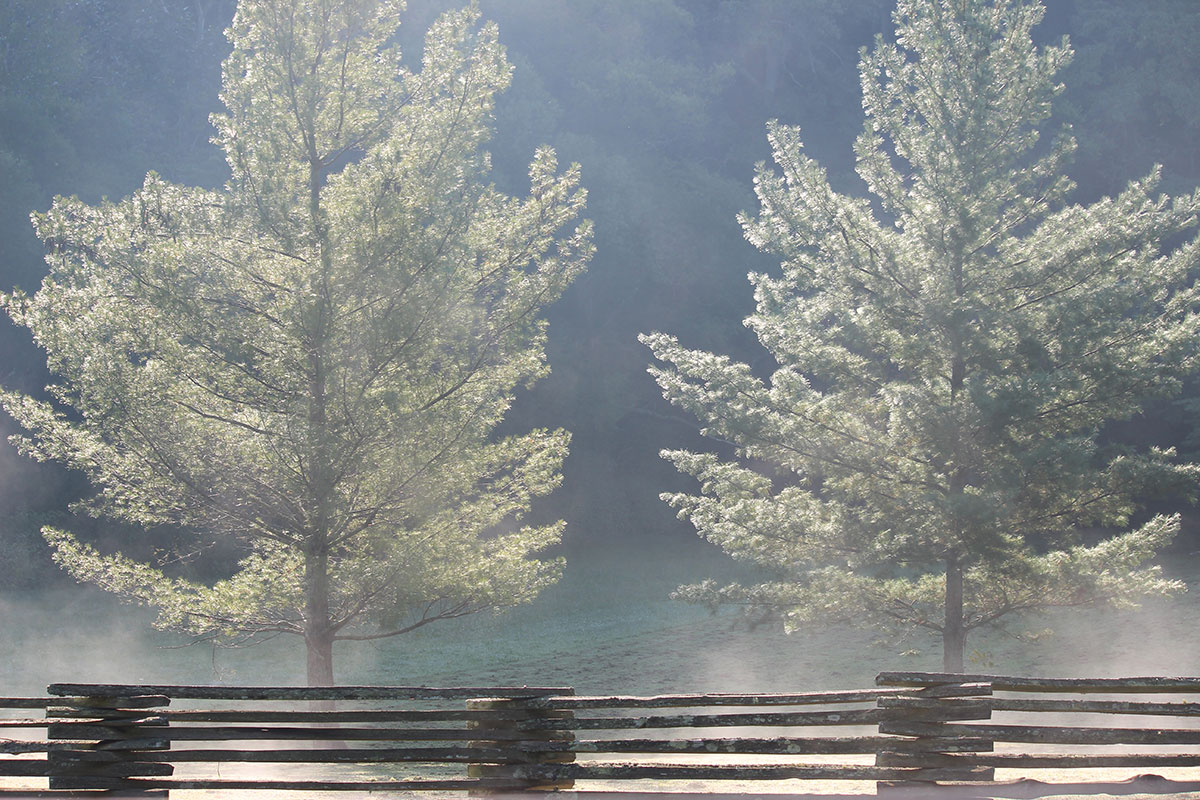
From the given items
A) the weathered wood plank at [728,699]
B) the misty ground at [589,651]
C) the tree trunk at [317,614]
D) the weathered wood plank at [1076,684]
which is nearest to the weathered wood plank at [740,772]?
the weathered wood plank at [728,699]

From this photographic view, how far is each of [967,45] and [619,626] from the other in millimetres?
16939

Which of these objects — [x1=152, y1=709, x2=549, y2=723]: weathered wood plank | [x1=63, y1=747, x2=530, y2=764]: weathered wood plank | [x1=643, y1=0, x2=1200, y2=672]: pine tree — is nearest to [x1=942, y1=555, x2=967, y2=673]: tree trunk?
[x1=643, y1=0, x2=1200, y2=672]: pine tree

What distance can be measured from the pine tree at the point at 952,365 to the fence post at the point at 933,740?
5.30m

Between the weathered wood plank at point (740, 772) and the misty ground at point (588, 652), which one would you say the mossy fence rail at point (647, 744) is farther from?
the misty ground at point (588, 652)

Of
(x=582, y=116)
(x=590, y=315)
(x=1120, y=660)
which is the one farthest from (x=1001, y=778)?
(x=582, y=116)

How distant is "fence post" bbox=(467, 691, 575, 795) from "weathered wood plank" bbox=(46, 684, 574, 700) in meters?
0.11

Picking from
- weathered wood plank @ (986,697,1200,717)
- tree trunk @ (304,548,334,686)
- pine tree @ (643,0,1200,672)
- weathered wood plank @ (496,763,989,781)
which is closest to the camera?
weathered wood plank @ (496,763,989,781)

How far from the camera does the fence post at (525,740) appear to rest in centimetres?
786

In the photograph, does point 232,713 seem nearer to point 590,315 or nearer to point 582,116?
point 590,315

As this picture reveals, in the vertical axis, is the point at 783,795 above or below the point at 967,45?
below

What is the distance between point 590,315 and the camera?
37.3 metres

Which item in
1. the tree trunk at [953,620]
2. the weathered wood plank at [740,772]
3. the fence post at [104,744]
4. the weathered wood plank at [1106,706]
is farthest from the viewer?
the tree trunk at [953,620]

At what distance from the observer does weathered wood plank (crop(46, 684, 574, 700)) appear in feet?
26.0

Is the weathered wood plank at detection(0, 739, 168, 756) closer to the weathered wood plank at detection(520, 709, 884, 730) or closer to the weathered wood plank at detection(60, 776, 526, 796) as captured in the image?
the weathered wood plank at detection(60, 776, 526, 796)
